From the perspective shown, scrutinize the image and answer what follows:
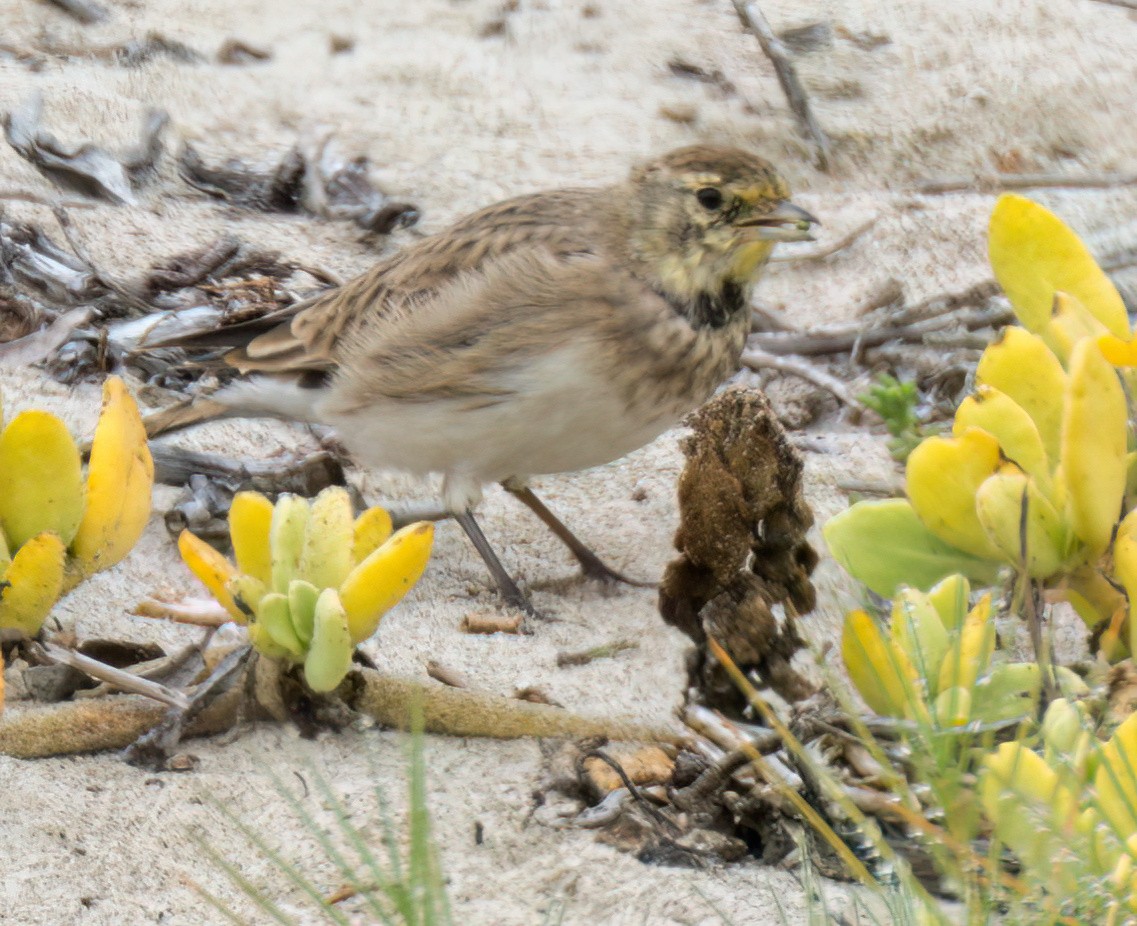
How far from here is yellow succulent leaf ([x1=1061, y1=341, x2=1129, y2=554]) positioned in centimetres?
220

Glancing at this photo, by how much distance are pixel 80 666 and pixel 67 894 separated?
0.52 m

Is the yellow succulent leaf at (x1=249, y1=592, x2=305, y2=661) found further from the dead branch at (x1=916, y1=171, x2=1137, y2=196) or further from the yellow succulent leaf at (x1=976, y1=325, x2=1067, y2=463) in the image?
the dead branch at (x1=916, y1=171, x2=1137, y2=196)

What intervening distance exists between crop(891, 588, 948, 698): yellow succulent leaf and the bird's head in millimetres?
1830

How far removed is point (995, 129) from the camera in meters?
5.79

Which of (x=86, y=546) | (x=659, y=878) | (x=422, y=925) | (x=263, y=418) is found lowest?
(x=263, y=418)

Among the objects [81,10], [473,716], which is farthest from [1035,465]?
[81,10]

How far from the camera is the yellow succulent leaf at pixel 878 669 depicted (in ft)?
6.37

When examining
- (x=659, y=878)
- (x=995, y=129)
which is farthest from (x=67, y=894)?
(x=995, y=129)

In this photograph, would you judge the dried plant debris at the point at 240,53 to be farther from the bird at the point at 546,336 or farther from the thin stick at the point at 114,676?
the thin stick at the point at 114,676

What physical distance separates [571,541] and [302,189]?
2047 millimetres

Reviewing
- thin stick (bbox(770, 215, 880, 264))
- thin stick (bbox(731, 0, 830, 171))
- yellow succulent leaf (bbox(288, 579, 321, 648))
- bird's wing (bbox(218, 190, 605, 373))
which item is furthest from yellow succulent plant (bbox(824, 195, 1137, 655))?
thin stick (bbox(731, 0, 830, 171))

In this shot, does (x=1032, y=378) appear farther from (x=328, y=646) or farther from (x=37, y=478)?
(x=37, y=478)

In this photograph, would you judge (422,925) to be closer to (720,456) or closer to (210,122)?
(720,456)

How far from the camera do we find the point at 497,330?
12.6 feet
